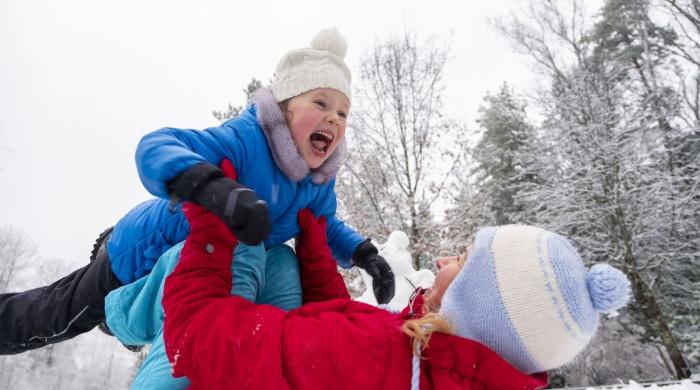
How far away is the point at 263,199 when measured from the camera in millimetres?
1759

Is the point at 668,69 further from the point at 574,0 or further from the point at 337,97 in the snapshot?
the point at 337,97

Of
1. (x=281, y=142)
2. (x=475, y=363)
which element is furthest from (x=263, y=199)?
(x=475, y=363)

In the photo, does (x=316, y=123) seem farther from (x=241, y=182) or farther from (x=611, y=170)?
(x=611, y=170)

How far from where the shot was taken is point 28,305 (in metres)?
2.02

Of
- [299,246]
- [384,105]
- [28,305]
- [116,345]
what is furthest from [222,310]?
[116,345]

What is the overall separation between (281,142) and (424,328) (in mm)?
1096

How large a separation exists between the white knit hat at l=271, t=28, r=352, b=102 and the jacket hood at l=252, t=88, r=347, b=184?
115mm

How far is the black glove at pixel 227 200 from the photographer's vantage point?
1.12 metres

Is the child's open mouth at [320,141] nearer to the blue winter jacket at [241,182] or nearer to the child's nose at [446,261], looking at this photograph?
the blue winter jacket at [241,182]

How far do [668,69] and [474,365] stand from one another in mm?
19363

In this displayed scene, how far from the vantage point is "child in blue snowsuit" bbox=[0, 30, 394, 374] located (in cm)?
175

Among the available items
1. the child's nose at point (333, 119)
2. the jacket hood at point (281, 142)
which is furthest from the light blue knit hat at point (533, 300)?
the child's nose at point (333, 119)

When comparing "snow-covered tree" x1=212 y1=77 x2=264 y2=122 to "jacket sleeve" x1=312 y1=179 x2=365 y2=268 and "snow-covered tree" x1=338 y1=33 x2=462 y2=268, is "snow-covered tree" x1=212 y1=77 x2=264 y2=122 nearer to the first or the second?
"snow-covered tree" x1=338 y1=33 x2=462 y2=268

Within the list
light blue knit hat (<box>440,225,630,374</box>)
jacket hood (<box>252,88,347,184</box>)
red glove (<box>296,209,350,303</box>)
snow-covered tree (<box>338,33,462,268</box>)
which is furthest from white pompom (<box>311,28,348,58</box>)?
snow-covered tree (<box>338,33,462,268</box>)
